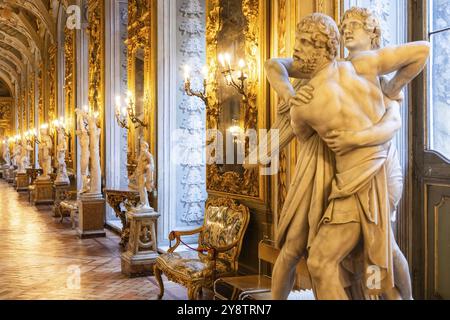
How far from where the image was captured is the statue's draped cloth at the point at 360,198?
7.77 ft

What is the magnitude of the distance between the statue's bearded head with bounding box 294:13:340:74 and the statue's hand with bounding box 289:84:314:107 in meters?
0.11

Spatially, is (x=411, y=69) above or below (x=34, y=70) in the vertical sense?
below

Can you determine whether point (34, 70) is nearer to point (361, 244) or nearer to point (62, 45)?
point (62, 45)

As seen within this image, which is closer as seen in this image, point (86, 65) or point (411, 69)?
point (411, 69)

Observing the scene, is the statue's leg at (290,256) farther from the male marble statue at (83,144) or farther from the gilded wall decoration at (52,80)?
the gilded wall decoration at (52,80)

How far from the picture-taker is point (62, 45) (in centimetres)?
1722

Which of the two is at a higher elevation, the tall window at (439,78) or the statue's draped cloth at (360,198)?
the tall window at (439,78)

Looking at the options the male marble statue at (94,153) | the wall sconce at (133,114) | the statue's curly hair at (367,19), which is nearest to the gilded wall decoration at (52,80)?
the male marble statue at (94,153)

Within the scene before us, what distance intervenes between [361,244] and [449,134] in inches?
68.9

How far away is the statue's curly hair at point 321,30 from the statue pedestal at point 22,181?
23.4m

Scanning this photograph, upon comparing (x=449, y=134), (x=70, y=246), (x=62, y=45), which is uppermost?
(x=62, y=45)

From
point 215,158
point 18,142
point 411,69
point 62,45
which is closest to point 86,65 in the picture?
point 62,45

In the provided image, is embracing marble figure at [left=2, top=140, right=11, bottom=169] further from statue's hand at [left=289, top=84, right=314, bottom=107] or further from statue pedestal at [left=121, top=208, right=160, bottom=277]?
statue's hand at [left=289, top=84, right=314, bottom=107]

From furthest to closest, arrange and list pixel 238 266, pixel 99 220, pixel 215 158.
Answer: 1. pixel 99 220
2. pixel 215 158
3. pixel 238 266
